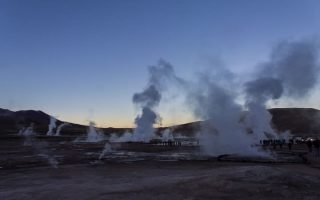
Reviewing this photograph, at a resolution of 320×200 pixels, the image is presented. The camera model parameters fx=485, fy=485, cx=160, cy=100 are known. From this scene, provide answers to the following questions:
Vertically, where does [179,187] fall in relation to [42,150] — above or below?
below

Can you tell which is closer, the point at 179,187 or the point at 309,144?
the point at 179,187

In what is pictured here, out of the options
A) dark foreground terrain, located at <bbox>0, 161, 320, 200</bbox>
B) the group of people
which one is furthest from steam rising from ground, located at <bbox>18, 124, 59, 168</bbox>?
the group of people

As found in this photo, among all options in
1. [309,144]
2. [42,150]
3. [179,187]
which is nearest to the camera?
[179,187]

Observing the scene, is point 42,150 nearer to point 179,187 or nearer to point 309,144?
point 309,144

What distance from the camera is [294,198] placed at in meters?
19.2

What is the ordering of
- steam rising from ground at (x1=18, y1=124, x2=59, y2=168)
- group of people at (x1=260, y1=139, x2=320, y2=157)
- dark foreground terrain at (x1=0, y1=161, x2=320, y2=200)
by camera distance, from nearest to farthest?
dark foreground terrain at (x1=0, y1=161, x2=320, y2=200), steam rising from ground at (x1=18, y1=124, x2=59, y2=168), group of people at (x1=260, y1=139, x2=320, y2=157)

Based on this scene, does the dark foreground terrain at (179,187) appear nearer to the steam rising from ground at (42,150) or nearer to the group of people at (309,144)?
the steam rising from ground at (42,150)

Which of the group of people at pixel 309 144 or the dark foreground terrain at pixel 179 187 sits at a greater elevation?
the group of people at pixel 309 144

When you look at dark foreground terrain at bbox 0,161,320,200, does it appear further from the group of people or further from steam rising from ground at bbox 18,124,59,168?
the group of people

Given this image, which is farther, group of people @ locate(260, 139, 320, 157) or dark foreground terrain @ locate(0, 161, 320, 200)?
group of people @ locate(260, 139, 320, 157)

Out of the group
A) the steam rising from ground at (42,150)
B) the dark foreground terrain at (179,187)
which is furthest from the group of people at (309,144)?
the dark foreground terrain at (179,187)

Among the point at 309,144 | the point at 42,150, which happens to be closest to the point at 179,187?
the point at 309,144

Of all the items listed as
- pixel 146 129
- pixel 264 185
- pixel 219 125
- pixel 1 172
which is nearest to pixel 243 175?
pixel 264 185

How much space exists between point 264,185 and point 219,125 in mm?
35885
